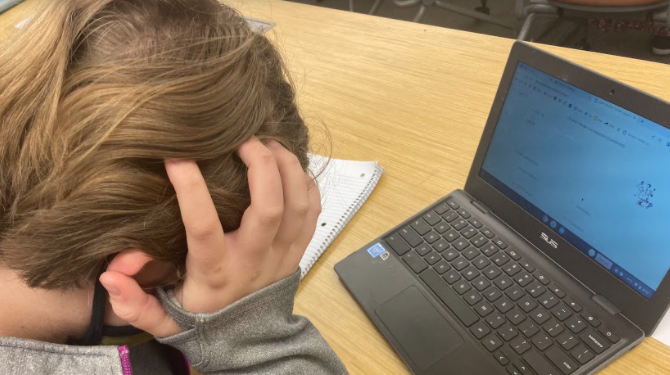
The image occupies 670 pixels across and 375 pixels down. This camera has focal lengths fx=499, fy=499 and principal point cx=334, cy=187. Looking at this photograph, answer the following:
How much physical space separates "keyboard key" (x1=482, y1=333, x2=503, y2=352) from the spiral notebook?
249 millimetres

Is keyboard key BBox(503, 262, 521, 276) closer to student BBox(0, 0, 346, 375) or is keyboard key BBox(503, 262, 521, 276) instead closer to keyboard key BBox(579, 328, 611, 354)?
keyboard key BBox(579, 328, 611, 354)

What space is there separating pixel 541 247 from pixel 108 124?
503 millimetres

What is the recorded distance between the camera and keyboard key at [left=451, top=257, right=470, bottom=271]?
63 cm

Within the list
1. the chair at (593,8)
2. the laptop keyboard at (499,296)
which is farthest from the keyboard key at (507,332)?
the chair at (593,8)

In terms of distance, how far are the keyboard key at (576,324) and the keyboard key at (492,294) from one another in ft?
0.25

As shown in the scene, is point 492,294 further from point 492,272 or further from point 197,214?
point 197,214

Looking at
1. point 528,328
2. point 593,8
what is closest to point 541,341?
point 528,328

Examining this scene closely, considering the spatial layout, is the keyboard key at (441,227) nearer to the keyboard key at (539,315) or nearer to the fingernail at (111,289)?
the keyboard key at (539,315)

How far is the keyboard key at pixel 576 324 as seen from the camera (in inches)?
21.1

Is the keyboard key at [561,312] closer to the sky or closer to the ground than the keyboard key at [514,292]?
closer to the sky

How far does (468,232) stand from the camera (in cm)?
66

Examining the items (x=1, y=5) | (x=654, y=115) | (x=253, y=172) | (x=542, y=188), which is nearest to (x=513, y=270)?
(x=542, y=188)

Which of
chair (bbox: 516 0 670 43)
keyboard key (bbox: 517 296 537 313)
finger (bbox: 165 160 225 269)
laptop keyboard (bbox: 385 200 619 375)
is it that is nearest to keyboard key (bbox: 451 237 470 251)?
laptop keyboard (bbox: 385 200 619 375)

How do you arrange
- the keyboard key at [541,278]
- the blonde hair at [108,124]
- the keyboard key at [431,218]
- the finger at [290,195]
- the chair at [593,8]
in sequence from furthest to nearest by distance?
the chair at [593,8]
the keyboard key at [431,218]
the keyboard key at [541,278]
the finger at [290,195]
the blonde hair at [108,124]
